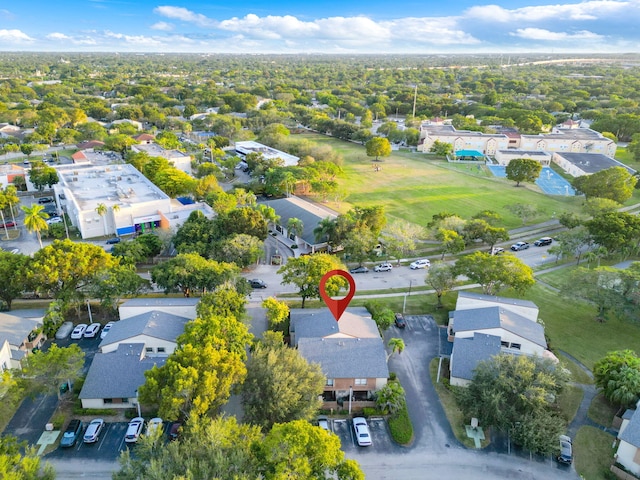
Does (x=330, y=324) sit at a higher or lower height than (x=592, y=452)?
higher

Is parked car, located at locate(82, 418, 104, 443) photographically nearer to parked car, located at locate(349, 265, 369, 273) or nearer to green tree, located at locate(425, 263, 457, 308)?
green tree, located at locate(425, 263, 457, 308)

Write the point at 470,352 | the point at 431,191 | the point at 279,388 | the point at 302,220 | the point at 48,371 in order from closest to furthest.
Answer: the point at 279,388
the point at 48,371
the point at 470,352
the point at 302,220
the point at 431,191

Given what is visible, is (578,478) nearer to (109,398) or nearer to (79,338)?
(109,398)

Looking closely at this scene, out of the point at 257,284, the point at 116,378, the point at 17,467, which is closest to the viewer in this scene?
the point at 17,467

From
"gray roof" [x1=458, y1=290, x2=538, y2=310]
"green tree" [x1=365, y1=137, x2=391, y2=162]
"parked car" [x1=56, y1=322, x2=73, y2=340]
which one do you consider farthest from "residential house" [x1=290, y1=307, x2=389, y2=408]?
"green tree" [x1=365, y1=137, x2=391, y2=162]

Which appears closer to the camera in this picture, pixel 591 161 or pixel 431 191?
pixel 431 191

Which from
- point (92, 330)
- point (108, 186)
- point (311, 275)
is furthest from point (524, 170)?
point (92, 330)

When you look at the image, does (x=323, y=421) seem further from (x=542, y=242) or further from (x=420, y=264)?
(x=542, y=242)
